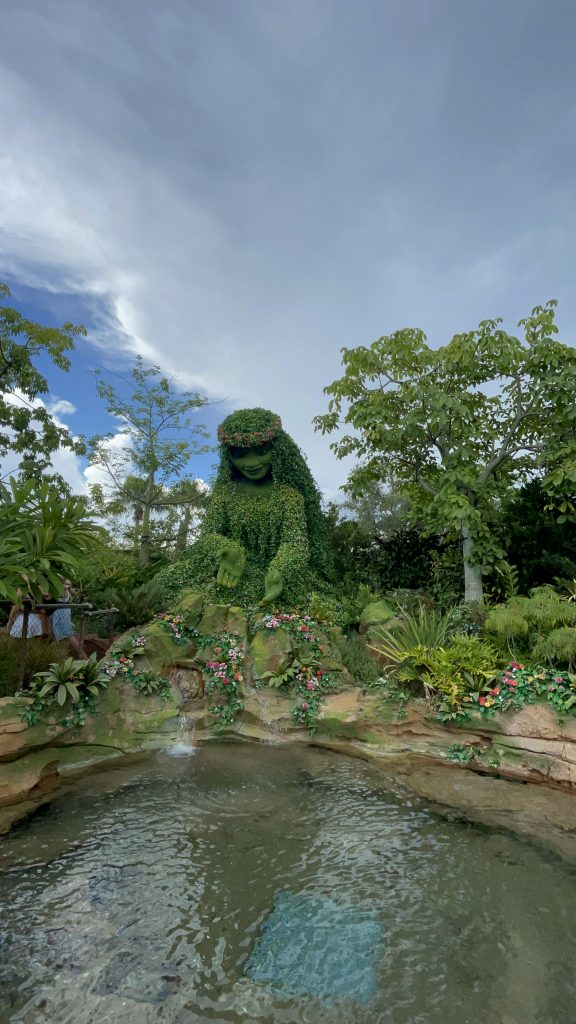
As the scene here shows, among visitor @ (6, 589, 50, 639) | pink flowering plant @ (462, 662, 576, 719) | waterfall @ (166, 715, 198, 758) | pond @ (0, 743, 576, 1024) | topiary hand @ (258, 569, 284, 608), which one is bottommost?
pond @ (0, 743, 576, 1024)

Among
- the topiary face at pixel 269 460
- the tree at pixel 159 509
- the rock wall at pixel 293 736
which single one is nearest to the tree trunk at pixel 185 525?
the tree at pixel 159 509

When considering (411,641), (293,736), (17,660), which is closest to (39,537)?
(17,660)

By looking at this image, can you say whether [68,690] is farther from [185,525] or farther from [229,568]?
[185,525]

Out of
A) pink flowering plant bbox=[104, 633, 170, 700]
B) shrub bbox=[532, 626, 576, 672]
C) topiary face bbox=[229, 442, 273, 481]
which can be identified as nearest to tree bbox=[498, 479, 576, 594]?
shrub bbox=[532, 626, 576, 672]

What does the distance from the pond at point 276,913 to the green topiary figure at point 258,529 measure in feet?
9.37

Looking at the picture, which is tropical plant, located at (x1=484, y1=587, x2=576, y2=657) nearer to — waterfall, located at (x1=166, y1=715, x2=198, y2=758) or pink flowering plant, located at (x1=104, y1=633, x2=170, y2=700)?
waterfall, located at (x1=166, y1=715, x2=198, y2=758)

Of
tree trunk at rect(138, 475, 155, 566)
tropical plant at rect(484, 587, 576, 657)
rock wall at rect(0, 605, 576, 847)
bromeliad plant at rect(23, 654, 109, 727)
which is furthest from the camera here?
tree trunk at rect(138, 475, 155, 566)

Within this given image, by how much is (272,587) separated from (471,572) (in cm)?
296

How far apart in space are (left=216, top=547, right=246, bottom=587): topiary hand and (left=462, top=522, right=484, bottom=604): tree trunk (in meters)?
3.28

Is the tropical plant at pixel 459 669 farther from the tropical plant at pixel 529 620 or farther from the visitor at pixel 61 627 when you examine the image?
the visitor at pixel 61 627

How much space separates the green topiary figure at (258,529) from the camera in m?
6.91

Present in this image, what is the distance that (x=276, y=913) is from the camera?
2.97 meters

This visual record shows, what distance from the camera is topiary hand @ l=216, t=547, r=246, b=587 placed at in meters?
6.96

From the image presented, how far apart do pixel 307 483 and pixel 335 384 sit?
1680mm
